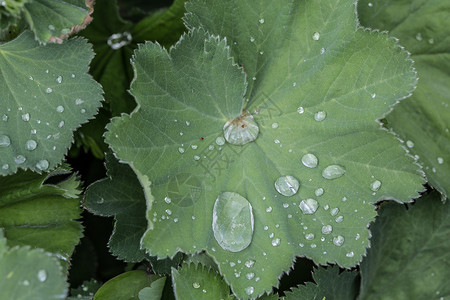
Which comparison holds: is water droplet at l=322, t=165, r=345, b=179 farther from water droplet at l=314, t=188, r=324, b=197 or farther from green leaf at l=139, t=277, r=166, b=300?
green leaf at l=139, t=277, r=166, b=300

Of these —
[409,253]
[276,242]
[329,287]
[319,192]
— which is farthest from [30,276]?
[409,253]

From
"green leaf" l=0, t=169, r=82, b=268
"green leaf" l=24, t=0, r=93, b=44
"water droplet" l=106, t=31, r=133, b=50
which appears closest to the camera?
"green leaf" l=24, t=0, r=93, b=44

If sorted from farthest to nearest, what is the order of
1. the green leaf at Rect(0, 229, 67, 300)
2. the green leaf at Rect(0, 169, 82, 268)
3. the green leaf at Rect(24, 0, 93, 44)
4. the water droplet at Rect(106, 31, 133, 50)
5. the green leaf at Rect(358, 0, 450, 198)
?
the water droplet at Rect(106, 31, 133, 50) → the green leaf at Rect(358, 0, 450, 198) → the green leaf at Rect(0, 169, 82, 268) → the green leaf at Rect(24, 0, 93, 44) → the green leaf at Rect(0, 229, 67, 300)

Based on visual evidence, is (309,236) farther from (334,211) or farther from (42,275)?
(42,275)

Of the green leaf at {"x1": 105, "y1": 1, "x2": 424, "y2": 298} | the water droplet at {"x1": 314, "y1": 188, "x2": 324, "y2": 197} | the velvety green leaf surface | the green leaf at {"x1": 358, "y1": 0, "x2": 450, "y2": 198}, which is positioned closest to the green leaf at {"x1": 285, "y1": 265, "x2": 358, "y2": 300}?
the velvety green leaf surface

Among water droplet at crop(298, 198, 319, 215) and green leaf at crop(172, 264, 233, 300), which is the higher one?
water droplet at crop(298, 198, 319, 215)

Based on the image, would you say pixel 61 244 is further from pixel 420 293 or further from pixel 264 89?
pixel 420 293

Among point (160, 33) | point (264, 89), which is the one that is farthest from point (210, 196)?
point (160, 33)
